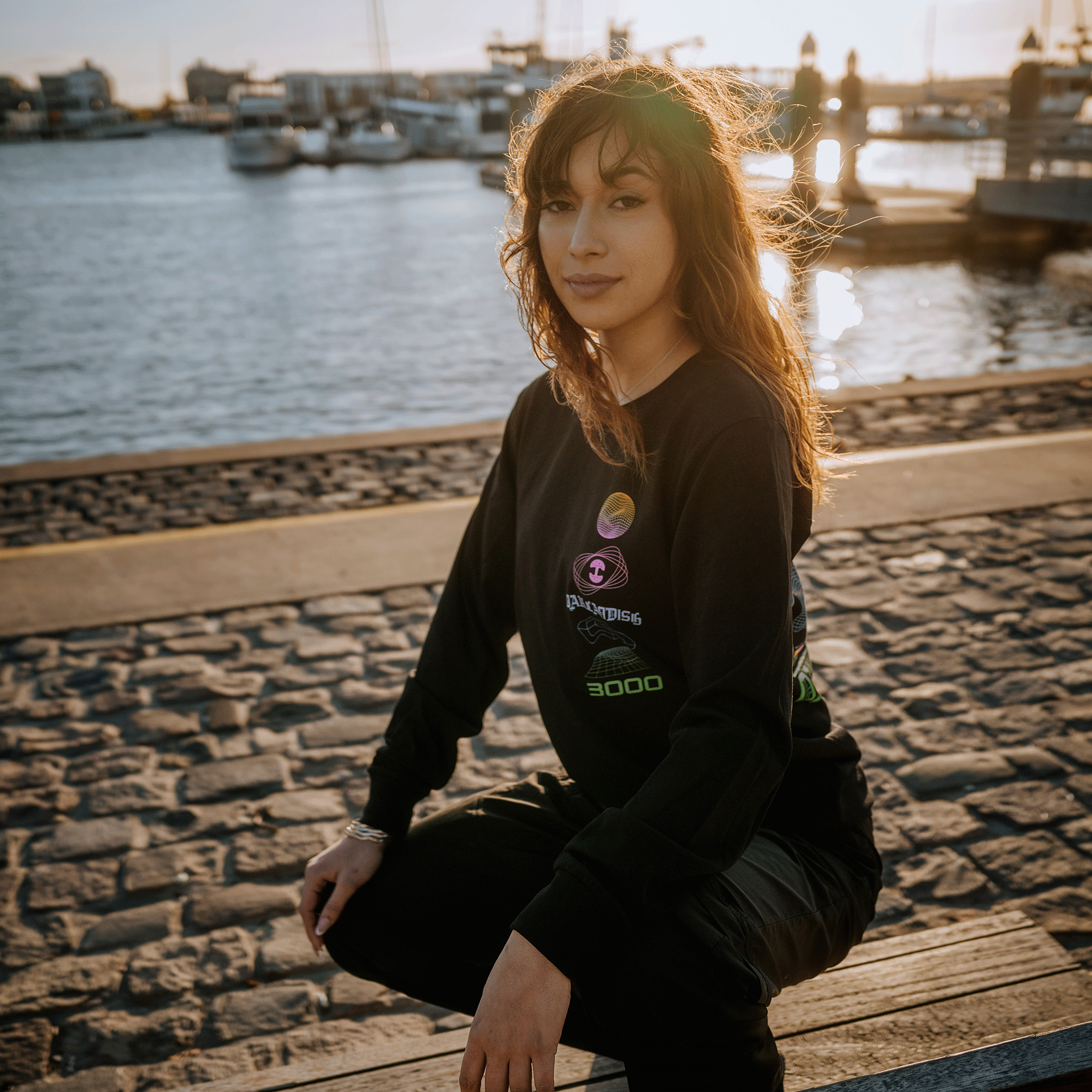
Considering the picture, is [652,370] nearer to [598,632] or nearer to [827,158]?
[598,632]

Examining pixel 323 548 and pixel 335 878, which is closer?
pixel 335 878

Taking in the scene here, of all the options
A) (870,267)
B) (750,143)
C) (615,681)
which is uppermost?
(750,143)

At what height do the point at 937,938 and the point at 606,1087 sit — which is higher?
the point at 606,1087

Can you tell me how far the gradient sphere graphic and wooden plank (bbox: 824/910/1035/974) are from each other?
43.1 inches

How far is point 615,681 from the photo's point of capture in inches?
66.4

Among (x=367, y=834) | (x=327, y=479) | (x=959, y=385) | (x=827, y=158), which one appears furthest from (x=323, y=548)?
(x=827, y=158)

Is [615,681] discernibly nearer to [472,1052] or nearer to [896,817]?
[472,1052]

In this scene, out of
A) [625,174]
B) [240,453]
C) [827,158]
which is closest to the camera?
[625,174]

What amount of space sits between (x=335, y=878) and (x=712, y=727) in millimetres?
807

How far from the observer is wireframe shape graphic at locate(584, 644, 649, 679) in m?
1.67

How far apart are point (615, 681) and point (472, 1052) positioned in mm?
596

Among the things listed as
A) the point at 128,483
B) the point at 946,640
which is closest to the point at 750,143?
the point at 946,640

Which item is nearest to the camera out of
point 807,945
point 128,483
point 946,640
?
point 807,945

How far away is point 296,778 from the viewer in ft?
11.2
